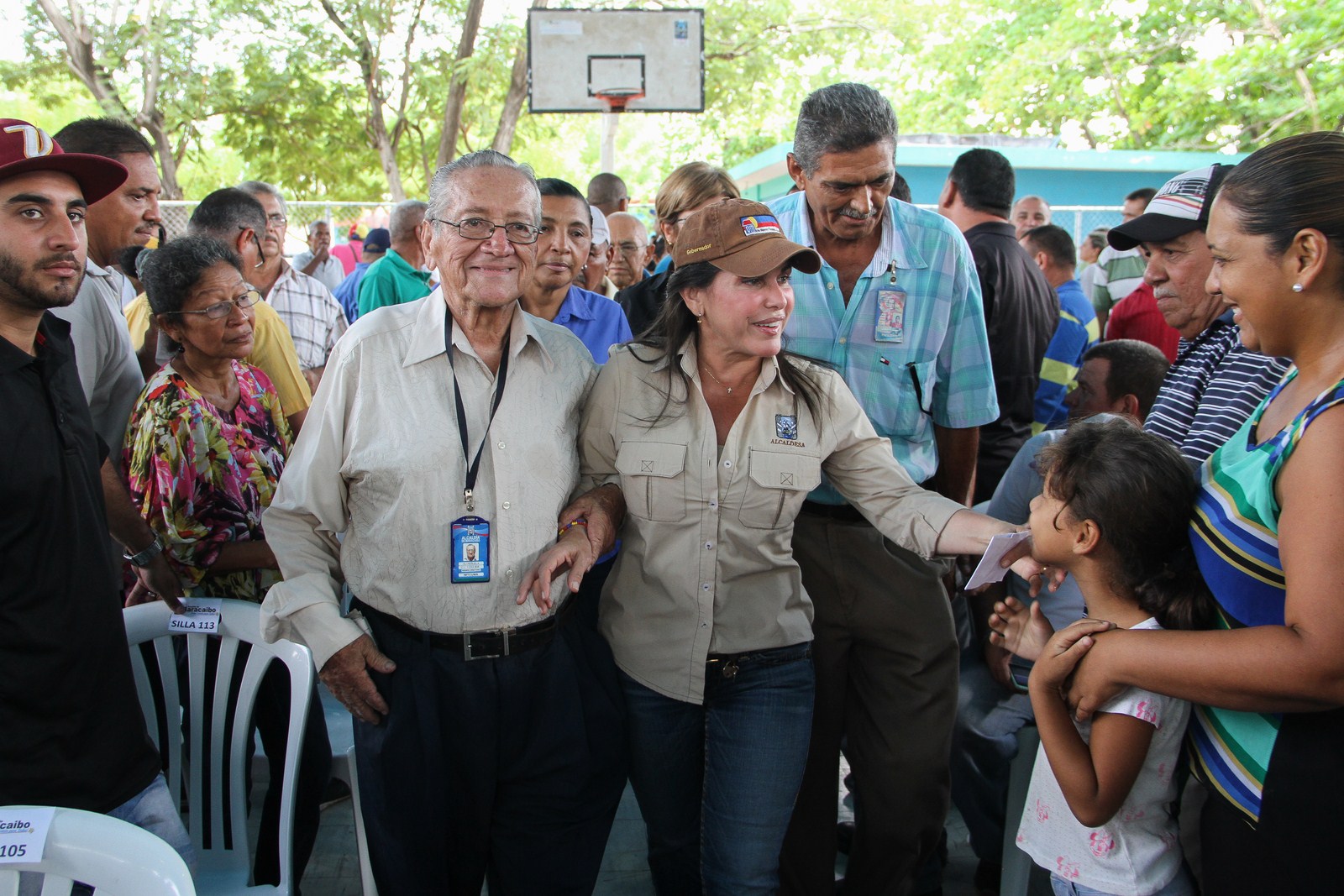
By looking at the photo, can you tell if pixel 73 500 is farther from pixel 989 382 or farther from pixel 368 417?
pixel 989 382

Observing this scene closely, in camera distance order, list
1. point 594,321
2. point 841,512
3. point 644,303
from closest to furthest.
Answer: point 841,512 < point 594,321 < point 644,303

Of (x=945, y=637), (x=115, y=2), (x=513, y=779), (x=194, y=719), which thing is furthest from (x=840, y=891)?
(x=115, y=2)

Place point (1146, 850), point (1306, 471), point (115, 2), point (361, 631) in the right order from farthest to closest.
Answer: point (115, 2)
point (361, 631)
point (1146, 850)
point (1306, 471)

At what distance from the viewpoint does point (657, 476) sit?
2346 mm

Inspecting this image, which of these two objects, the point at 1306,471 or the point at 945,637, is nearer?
the point at 1306,471

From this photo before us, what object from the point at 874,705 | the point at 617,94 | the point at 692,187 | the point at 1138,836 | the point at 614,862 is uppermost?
the point at 617,94

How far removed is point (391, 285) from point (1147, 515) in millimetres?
4395

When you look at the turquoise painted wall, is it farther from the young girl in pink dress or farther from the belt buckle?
the young girl in pink dress

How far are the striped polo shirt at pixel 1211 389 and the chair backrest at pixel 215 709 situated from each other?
84.1 inches

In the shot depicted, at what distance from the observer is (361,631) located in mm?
2199

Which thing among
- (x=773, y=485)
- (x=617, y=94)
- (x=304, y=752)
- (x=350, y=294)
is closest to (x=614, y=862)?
(x=304, y=752)

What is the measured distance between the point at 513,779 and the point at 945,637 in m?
1.26

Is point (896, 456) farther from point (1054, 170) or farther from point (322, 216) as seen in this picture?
point (1054, 170)

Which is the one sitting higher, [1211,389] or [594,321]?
[594,321]
